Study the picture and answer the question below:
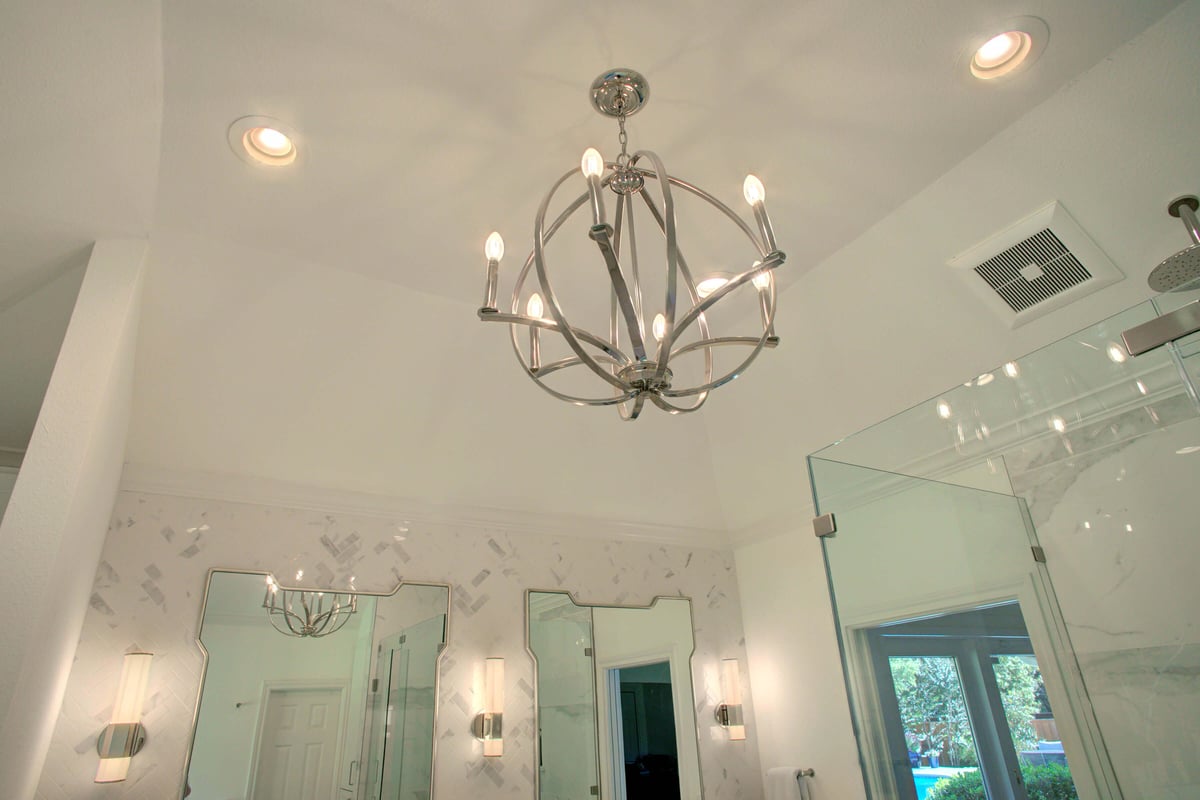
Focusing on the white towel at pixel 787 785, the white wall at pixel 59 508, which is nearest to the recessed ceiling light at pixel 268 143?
the white wall at pixel 59 508

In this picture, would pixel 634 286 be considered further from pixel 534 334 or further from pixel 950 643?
pixel 950 643

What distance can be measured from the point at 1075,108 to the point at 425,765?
10.4 ft

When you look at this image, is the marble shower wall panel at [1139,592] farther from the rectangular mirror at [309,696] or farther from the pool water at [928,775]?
the rectangular mirror at [309,696]

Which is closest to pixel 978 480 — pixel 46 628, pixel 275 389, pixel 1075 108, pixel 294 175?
pixel 1075 108

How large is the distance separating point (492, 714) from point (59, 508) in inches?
74.9

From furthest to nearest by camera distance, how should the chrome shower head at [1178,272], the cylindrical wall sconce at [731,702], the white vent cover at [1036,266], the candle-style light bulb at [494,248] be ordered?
1. the cylindrical wall sconce at [731,702]
2. the white vent cover at [1036,266]
3. the candle-style light bulb at [494,248]
4. the chrome shower head at [1178,272]

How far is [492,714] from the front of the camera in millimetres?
2904

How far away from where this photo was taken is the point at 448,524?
318 cm

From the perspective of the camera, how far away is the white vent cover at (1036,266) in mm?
2031

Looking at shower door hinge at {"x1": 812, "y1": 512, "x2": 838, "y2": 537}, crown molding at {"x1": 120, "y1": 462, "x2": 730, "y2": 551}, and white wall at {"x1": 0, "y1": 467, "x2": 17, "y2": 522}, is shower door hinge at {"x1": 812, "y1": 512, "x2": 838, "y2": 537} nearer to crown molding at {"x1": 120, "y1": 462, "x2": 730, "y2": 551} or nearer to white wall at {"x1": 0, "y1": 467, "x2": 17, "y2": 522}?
crown molding at {"x1": 120, "y1": 462, "x2": 730, "y2": 551}

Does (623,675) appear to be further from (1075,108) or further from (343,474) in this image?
(1075,108)

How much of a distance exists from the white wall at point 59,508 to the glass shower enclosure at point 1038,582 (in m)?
1.96

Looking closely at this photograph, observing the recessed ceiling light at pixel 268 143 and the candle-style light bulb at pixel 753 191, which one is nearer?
the candle-style light bulb at pixel 753 191

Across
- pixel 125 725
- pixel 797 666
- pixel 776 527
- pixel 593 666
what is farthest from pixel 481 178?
pixel 797 666
